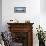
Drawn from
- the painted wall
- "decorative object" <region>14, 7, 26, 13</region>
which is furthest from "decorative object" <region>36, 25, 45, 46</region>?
"decorative object" <region>14, 7, 26, 13</region>

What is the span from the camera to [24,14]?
5.79 meters

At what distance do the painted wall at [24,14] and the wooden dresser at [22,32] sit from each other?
28 centimetres

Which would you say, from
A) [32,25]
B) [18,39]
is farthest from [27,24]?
[18,39]

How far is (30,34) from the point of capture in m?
5.61

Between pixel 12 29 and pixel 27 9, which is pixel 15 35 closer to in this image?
pixel 12 29

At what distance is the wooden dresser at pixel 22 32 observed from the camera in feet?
18.1

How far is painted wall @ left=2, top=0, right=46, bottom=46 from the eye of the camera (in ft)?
18.9

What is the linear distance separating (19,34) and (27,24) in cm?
49

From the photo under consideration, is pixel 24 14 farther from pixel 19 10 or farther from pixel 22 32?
pixel 22 32

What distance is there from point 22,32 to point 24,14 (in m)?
0.73

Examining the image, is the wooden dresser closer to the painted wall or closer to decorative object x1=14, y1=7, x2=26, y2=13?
the painted wall

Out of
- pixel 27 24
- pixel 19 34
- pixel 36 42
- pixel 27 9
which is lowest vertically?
pixel 36 42

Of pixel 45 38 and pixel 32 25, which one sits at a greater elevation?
pixel 32 25

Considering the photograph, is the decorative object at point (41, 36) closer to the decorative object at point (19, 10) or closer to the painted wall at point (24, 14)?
the painted wall at point (24, 14)
